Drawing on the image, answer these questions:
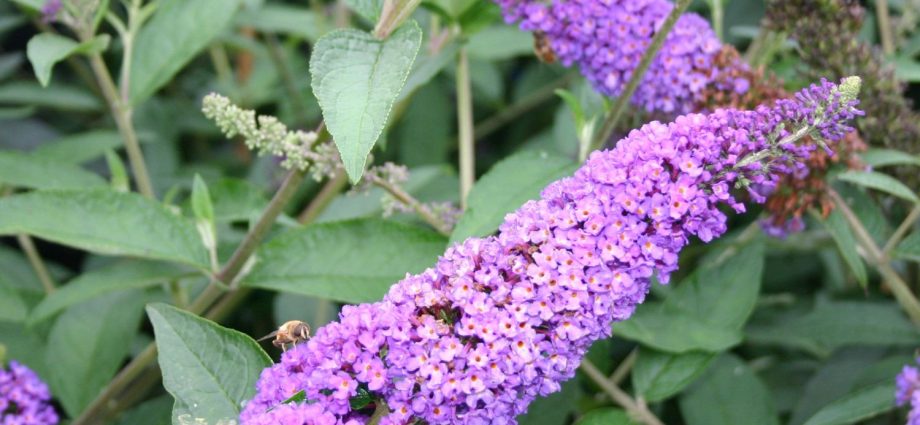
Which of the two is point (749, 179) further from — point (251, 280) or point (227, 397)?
point (251, 280)

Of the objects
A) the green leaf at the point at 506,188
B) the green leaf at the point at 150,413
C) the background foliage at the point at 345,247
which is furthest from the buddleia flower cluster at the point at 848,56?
the green leaf at the point at 150,413

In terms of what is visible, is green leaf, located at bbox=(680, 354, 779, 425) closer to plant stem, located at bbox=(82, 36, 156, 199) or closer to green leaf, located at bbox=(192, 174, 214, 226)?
green leaf, located at bbox=(192, 174, 214, 226)

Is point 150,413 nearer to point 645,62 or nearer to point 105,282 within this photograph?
point 105,282

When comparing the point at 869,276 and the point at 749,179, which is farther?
the point at 869,276

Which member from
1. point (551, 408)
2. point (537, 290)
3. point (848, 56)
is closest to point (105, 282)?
point (551, 408)

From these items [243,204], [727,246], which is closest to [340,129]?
[243,204]

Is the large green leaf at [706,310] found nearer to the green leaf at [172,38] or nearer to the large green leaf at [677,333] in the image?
the large green leaf at [677,333]
